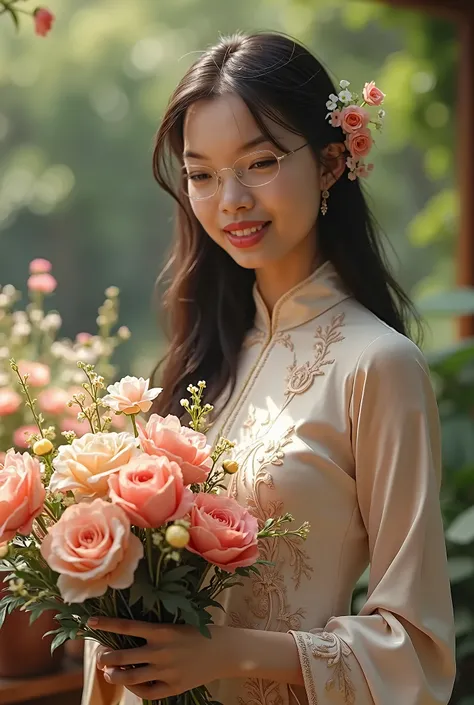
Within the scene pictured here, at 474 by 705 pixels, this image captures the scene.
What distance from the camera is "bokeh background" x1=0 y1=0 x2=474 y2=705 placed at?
3230mm

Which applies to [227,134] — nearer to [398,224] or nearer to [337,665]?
[337,665]

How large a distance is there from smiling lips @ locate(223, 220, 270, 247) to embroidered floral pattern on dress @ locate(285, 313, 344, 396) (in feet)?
0.57

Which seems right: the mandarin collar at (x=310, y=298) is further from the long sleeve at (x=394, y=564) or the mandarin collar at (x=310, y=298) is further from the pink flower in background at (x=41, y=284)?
the pink flower in background at (x=41, y=284)

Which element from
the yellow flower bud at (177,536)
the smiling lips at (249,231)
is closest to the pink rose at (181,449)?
the yellow flower bud at (177,536)

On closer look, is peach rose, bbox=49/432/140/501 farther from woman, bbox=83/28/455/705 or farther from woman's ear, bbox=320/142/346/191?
woman's ear, bbox=320/142/346/191

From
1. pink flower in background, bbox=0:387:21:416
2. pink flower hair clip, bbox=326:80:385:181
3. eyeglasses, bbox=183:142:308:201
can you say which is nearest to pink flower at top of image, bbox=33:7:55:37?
eyeglasses, bbox=183:142:308:201

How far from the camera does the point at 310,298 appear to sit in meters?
1.47

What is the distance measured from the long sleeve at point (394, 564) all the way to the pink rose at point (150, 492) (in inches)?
12.2

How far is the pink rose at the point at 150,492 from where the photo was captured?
100 cm

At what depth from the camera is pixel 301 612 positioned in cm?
128

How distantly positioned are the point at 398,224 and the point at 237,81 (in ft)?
8.06

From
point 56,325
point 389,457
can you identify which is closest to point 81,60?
point 56,325

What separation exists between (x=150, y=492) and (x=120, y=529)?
0.17 feet

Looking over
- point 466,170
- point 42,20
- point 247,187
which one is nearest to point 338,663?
point 247,187
